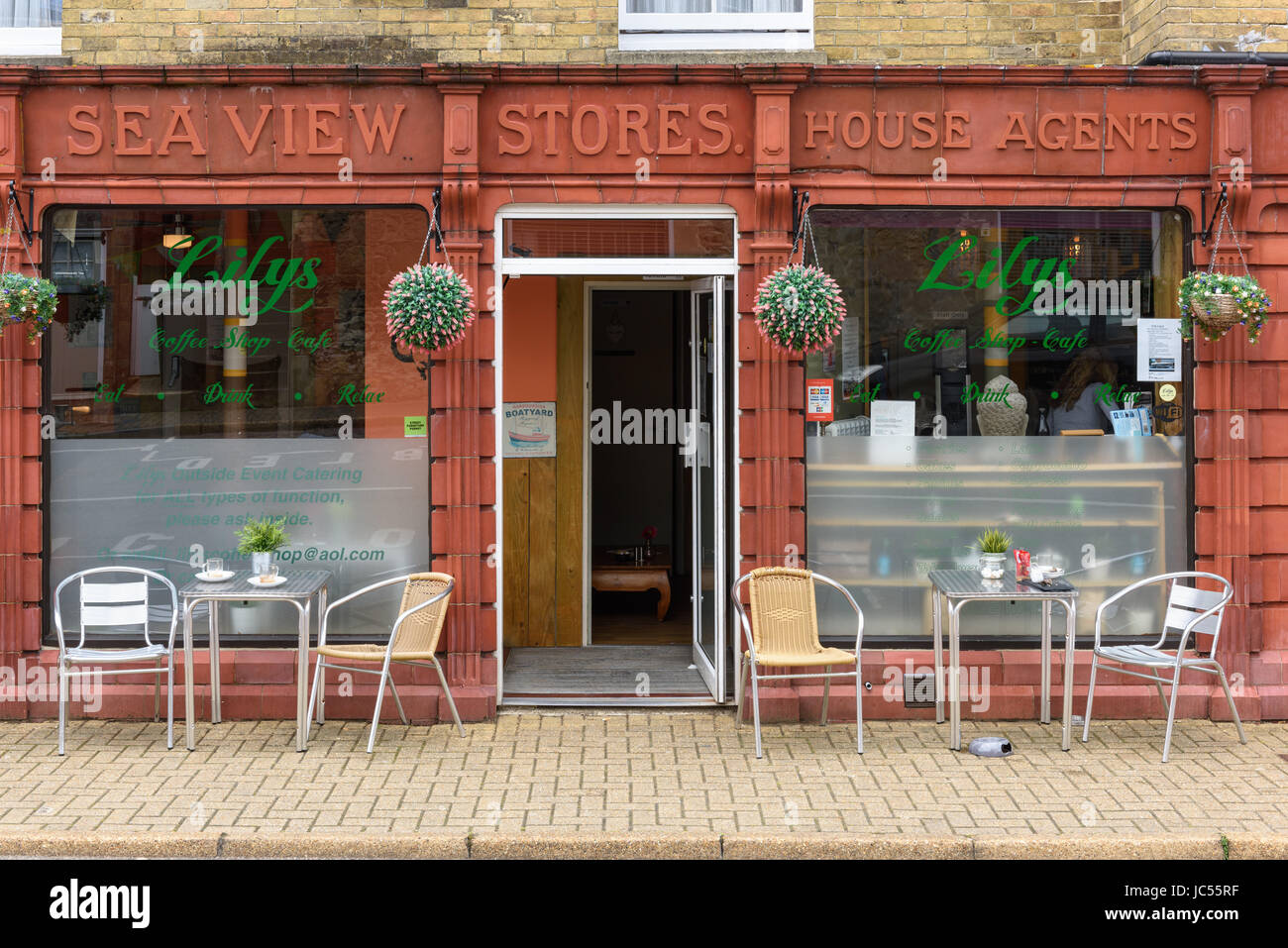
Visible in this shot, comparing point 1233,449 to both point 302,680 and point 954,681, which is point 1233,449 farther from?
point 302,680

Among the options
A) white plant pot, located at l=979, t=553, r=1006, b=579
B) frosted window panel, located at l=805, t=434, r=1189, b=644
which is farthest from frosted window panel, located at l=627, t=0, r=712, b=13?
white plant pot, located at l=979, t=553, r=1006, b=579

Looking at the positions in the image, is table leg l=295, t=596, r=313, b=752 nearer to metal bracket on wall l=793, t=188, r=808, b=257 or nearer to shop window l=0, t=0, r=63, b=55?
metal bracket on wall l=793, t=188, r=808, b=257

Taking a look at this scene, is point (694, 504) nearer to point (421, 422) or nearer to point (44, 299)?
point (421, 422)

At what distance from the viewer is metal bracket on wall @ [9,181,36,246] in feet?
25.6

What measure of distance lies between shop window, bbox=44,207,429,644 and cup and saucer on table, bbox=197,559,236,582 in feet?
1.07

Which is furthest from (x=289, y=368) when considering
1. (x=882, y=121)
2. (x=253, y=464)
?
(x=882, y=121)

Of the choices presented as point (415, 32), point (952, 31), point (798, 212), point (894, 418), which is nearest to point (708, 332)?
point (798, 212)

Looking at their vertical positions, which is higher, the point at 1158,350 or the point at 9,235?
the point at 9,235

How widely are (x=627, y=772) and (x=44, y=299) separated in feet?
15.1

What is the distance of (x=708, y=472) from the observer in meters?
8.62

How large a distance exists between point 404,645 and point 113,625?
6.14 ft

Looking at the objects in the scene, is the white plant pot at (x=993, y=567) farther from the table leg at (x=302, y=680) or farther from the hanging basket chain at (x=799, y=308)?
the table leg at (x=302, y=680)

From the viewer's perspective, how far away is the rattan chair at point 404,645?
23.8 ft

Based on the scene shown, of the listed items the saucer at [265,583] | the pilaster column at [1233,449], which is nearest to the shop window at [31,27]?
the saucer at [265,583]
